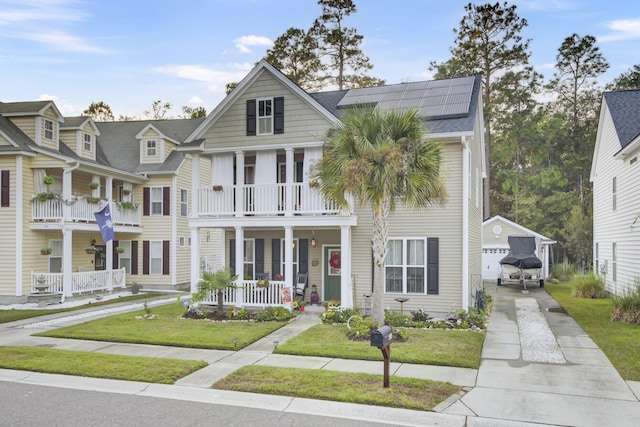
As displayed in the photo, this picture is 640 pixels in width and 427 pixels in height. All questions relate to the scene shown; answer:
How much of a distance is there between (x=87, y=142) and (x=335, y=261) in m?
14.8

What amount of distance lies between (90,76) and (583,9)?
72.0 ft

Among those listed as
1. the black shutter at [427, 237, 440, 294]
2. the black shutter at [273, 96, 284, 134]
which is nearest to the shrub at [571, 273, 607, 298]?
the black shutter at [427, 237, 440, 294]

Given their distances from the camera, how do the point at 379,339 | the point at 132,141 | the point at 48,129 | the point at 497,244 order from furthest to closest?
the point at 497,244 → the point at 132,141 → the point at 48,129 → the point at 379,339

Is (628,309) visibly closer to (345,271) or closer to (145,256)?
(345,271)

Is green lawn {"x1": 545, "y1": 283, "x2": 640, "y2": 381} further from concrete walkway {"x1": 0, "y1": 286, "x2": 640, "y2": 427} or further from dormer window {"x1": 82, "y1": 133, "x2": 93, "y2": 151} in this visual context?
dormer window {"x1": 82, "y1": 133, "x2": 93, "y2": 151}

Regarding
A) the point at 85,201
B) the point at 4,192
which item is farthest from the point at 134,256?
the point at 4,192

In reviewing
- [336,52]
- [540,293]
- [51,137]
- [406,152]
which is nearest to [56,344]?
[406,152]

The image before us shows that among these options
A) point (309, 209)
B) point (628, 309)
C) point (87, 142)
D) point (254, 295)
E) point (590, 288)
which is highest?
point (87, 142)

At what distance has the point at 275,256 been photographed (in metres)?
17.0

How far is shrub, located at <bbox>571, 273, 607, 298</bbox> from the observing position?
19609 mm

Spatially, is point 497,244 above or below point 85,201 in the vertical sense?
below

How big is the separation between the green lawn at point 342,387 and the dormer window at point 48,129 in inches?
668

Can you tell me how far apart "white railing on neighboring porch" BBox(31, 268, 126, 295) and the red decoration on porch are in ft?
35.8

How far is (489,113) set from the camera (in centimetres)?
3481
